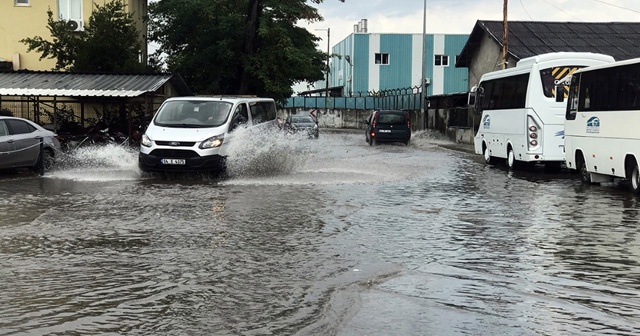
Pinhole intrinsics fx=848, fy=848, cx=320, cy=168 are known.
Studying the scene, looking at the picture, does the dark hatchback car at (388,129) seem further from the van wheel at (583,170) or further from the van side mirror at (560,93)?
the van wheel at (583,170)

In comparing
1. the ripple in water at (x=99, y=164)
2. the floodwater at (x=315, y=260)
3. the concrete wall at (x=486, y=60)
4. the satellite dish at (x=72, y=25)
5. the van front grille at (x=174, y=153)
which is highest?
the satellite dish at (x=72, y=25)

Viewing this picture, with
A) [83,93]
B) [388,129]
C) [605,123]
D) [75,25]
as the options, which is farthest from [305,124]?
[605,123]

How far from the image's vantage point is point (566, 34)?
1996 inches

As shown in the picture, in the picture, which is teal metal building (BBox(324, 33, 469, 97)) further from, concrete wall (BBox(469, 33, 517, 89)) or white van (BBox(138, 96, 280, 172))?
white van (BBox(138, 96, 280, 172))

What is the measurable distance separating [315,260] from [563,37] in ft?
145

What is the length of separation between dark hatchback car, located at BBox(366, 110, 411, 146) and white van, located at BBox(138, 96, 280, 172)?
2216cm

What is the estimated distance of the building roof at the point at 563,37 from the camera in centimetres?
4778

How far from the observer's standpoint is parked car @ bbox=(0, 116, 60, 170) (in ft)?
66.0

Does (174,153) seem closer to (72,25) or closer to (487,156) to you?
(487,156)

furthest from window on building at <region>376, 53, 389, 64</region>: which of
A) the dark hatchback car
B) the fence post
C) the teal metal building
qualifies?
the fence post

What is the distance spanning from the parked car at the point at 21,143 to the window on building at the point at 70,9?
70.0 feet

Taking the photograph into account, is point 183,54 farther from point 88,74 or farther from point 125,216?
point 125,216

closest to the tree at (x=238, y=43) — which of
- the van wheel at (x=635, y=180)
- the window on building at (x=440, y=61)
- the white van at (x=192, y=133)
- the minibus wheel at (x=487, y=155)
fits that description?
the minibus wheel at (x=487, y=155)

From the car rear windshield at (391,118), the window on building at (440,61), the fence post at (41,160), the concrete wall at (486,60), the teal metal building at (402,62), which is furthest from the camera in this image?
the window on building at (440,61)
